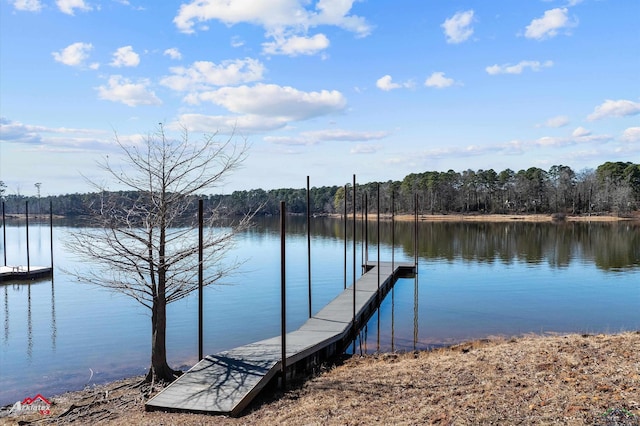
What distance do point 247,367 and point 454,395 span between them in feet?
14.3

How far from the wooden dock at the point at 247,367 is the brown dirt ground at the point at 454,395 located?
0.31 metres

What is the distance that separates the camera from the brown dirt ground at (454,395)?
6.86 metres

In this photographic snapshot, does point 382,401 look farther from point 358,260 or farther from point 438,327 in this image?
Result: point 358,260

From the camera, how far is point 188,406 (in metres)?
8.31

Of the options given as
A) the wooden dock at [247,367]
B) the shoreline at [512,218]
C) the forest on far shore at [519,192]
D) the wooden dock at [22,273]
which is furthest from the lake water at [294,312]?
the forest on far shore at [519,192]

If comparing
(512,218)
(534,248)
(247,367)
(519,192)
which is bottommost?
(534,248)

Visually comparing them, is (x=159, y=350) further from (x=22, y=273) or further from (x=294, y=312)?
(x=22, y=273)

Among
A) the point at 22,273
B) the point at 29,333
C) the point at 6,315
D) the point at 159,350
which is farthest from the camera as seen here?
the point at 22,273

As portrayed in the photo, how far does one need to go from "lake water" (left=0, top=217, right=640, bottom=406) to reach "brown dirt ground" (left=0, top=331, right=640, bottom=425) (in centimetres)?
381

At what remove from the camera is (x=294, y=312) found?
20.4 m

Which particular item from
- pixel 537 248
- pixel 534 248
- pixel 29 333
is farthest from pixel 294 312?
pixel 537 248

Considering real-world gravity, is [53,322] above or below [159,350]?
below

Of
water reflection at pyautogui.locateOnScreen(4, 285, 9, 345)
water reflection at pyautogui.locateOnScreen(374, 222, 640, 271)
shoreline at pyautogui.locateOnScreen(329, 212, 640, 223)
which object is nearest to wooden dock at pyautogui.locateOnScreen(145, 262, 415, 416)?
water reflection at pyautogui.locateOnScreen(4, 285, 9, 345)

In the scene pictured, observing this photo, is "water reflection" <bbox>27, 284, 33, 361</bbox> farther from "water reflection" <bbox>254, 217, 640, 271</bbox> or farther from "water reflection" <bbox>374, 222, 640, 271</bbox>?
"water reflection" <bbox>374, 222, 640, 271</bbox>
